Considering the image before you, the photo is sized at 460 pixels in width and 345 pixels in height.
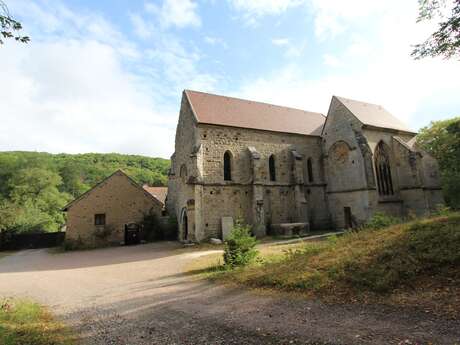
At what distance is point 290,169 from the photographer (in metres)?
22.0

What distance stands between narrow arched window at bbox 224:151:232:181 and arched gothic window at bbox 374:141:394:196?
1212 cm

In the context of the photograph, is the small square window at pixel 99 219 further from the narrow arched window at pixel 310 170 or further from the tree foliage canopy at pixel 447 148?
the tree foliage canopy at pixel 447 148

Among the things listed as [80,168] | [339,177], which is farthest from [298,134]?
[80,168]

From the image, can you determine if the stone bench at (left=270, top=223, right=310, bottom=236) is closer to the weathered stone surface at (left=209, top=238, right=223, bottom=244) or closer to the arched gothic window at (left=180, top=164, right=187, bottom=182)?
the weathered stone surface at (left=209, top=238, right=223, bottom=244)

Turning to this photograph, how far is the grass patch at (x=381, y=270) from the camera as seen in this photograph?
5.34 metres

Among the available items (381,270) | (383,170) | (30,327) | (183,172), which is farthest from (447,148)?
(30,327)

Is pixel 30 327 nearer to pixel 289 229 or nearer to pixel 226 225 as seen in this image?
pixel 226 225

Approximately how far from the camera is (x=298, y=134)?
23125mm

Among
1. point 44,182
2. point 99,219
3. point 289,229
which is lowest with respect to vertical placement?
point 289,229

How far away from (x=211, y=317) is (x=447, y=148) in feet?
110

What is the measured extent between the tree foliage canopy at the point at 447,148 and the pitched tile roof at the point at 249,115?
1314cm

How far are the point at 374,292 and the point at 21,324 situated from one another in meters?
7.85

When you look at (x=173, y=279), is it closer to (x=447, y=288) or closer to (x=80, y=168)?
(x=447, y=288)

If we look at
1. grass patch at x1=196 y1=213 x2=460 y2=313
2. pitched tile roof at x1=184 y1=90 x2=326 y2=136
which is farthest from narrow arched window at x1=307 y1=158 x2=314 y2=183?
grass patch at x1=196 y1=213 x2=460 y2=313
